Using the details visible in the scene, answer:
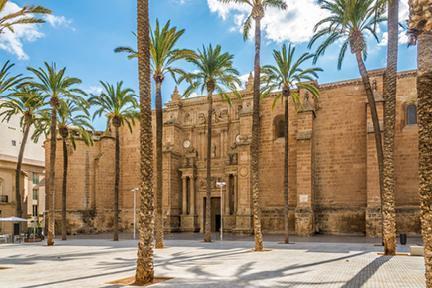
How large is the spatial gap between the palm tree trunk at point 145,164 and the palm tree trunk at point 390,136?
10078mm

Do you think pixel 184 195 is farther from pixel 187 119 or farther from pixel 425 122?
pixel 425 122

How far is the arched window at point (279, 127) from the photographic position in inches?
1312

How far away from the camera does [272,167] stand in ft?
108

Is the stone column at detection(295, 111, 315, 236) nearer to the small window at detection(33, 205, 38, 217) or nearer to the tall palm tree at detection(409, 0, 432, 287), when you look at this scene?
the tall palm tree at detection(409, 0, 432, 287)

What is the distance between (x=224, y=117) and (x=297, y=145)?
917 cm

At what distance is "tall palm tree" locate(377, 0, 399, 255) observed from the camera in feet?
53.4

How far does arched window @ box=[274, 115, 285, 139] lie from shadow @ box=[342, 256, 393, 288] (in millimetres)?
18592

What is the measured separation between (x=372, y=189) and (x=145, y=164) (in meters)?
20.3

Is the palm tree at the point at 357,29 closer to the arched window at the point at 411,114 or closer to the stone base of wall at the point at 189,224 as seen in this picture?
the arched window at the point at 411,114

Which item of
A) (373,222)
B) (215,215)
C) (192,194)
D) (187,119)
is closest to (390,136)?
(373,222)

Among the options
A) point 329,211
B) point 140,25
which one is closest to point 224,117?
point 329,211

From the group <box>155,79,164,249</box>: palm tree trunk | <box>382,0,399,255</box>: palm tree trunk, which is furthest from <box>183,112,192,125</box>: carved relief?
<box>382,0,399,255</box>: palm tree trunk

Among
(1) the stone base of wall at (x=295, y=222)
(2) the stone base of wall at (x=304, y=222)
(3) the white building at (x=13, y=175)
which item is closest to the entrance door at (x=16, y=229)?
(3) the white building at (x=13, y=175)

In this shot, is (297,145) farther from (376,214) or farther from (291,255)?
(291,255)
